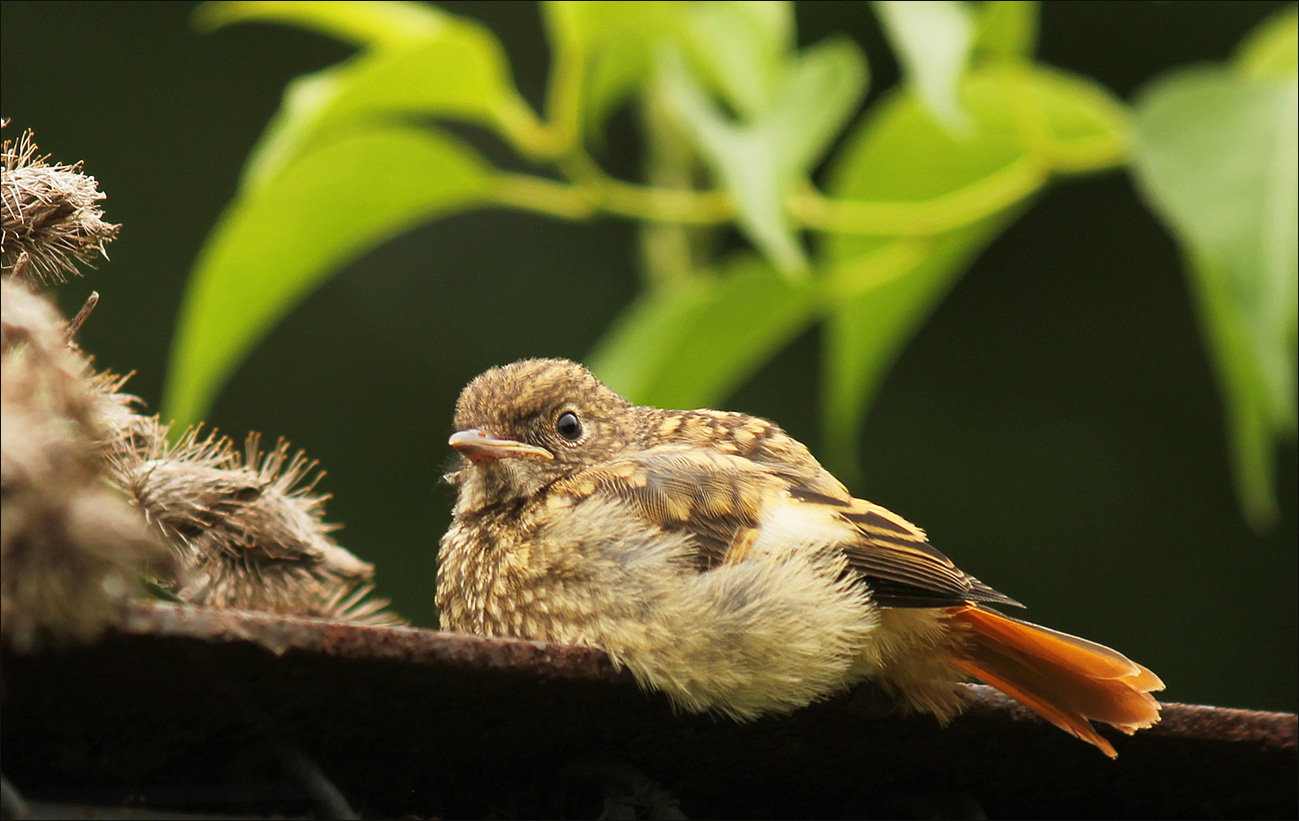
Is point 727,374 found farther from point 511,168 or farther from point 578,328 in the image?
point 511,168

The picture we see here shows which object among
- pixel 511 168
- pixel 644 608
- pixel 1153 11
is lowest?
pixel 644 608

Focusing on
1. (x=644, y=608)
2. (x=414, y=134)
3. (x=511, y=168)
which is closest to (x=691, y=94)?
(x=414, y=134)

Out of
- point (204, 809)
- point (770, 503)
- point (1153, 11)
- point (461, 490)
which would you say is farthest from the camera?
point (1153, 11)

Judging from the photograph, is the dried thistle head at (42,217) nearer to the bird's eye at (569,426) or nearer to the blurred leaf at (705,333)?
the bird's eye at (569,426)

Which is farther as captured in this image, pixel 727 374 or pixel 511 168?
pixel 511 168

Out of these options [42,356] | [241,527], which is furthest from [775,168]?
[42,356]

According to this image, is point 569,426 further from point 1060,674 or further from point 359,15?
point 1060,674

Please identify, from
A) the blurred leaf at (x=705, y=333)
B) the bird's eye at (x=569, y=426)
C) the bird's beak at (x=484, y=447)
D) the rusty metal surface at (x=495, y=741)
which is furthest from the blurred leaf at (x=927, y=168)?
the rusty metal surface at (x=495, y=741)
